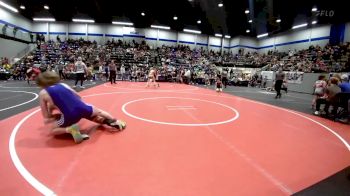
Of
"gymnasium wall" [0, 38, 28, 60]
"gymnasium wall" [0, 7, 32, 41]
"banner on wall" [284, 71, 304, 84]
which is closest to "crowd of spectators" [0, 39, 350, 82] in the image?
"banner on wall" [284, 71, 304, 84]

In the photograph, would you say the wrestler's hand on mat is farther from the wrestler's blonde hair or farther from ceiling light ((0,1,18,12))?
ceiling light ((0,1,18,12))

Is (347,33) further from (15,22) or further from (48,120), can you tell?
(15,22)

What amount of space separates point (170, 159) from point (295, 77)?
64.6 ft

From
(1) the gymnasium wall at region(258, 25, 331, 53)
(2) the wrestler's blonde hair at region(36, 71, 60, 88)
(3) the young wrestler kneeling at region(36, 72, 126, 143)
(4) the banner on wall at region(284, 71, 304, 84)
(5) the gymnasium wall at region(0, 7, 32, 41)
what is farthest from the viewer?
(1) the gymnasium wall at region(258, 25, 331, 53)

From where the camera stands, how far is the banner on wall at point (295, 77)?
19000mm

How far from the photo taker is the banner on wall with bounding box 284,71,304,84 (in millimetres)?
19000

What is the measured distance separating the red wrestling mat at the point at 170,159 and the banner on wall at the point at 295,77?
622 inches

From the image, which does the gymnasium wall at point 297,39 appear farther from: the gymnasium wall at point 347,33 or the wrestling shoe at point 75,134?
the wrestling shoe at point 75,134

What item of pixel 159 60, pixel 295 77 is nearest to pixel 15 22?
pixel 159 60

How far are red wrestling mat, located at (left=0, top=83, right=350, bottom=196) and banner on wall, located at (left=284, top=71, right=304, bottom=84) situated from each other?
15.8 meters

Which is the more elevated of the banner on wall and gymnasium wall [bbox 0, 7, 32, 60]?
gymnasium wall [bbox 0, 7, 32, 60]

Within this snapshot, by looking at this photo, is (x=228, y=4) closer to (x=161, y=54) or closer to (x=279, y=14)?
(x=279, y=14)

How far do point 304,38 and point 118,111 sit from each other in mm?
28930

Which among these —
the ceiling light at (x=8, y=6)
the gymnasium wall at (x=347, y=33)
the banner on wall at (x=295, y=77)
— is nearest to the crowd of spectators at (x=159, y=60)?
the banner on wall at (x=295, y=77)
